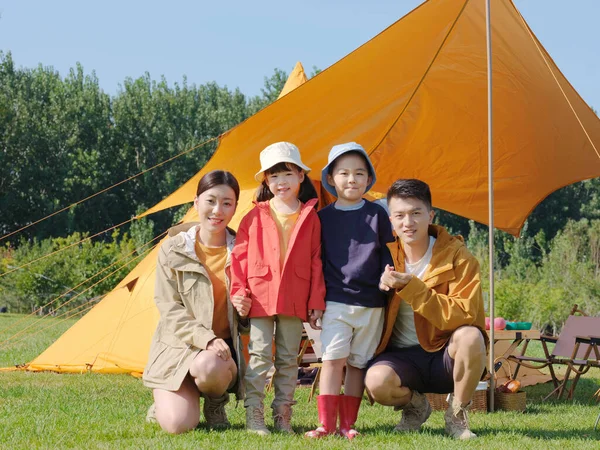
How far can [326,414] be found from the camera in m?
3.71

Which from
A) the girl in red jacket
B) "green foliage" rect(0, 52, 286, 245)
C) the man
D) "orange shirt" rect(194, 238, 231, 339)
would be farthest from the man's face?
"green foliage" rect(0, 52, 286, 245)

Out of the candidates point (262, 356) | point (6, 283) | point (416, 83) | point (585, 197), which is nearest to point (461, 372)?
point (262, 356)

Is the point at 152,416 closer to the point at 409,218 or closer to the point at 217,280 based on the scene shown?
the point at 217,280

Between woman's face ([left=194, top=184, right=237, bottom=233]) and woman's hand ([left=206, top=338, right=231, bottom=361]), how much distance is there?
1.80 feet

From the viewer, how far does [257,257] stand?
3.78 m

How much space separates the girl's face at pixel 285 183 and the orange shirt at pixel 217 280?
1.35ft

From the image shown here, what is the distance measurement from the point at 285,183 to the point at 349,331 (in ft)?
2.45

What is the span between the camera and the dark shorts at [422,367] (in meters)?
3.74

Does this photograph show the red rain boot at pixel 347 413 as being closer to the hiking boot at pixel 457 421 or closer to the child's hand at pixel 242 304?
the hiking boot at pixel 457 421

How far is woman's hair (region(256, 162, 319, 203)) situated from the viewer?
391 centimetres

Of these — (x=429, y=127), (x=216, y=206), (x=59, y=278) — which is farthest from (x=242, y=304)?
(x=59, y=278)

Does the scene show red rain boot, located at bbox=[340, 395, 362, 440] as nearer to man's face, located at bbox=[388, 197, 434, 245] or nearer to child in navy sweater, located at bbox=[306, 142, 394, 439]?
child in navy sweater, located at bbox=[306, 142, 394, 439]

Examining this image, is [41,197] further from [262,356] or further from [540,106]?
[262,356]

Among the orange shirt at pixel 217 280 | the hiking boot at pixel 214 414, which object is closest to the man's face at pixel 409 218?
the orange shirt at pixel 217 280
